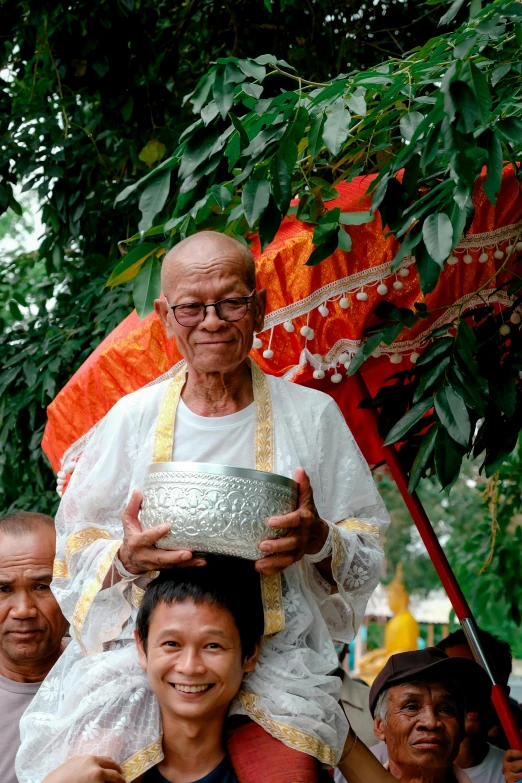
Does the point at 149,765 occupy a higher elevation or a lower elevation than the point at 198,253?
lower

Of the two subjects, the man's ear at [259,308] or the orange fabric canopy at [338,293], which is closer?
the man's ear at [259,308]

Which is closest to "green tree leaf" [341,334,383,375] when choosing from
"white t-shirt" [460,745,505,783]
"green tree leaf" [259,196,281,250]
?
"green tree leaf" [259,196,281,250]

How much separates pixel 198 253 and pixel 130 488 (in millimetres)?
665

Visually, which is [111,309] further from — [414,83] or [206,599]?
[206,599]

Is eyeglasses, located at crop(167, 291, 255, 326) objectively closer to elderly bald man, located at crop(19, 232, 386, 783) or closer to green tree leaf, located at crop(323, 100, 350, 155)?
elderly bald man, located at crop(19, 232, 386, 783)

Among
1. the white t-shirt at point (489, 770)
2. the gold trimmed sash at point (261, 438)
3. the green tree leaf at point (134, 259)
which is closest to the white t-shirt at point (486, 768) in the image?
the white t-shirt at point (489, 770)

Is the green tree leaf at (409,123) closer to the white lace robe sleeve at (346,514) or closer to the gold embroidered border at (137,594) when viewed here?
the white lace robe sleeve at (346,514)

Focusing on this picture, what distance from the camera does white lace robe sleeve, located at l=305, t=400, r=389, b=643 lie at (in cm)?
295

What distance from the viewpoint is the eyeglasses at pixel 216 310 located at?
2.82m

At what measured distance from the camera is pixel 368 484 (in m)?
3.02

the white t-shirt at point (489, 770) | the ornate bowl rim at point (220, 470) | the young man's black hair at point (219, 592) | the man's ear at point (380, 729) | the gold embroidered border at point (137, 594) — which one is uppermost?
the ornate bowl rim at point (220, 470)

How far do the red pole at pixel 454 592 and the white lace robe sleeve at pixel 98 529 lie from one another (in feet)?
3.47

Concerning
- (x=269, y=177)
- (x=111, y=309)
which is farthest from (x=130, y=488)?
(x=111, y=309)

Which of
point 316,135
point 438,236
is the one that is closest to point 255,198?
point 316,135
